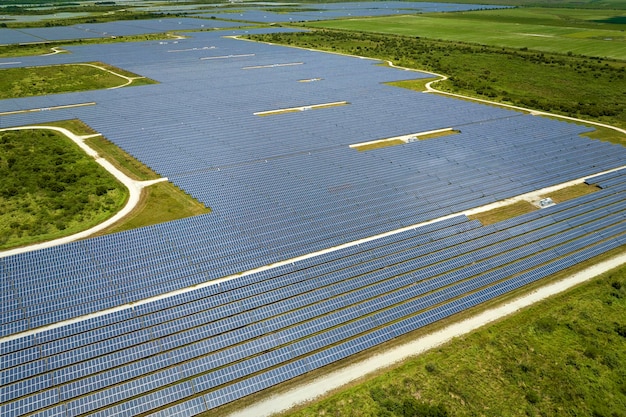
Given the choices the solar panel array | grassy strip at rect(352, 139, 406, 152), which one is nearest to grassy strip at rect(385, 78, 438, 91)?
grassy strip at rect(352, 139, 406, 152)

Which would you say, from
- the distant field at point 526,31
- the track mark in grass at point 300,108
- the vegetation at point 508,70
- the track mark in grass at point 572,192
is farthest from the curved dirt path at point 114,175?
the distant field at point 526,31

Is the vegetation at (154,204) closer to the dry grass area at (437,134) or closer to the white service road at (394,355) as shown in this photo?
the white service road at (394,355)

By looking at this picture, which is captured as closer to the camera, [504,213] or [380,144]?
[504,213]

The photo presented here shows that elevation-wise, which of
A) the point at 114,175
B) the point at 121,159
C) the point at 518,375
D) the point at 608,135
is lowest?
the point at 518,375

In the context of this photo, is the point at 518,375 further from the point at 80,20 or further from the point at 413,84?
the point at 80,20

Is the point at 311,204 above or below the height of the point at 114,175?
above

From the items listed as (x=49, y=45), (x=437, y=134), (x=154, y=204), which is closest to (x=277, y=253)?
(x=154, y=204)
